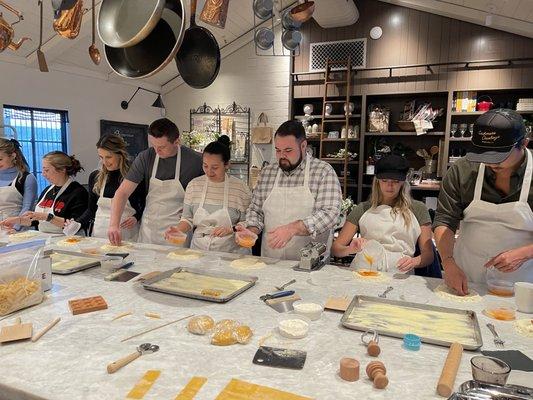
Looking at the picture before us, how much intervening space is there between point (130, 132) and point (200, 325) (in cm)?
621

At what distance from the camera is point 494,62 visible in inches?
201

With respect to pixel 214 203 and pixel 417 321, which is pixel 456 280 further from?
pixel 214 203

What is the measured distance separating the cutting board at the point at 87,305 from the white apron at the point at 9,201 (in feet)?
7.96

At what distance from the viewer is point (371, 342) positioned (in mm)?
1150

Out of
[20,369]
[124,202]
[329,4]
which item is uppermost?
[329,4]

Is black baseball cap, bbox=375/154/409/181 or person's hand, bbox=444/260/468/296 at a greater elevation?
black baseball cap, bbox=375/154/409/181

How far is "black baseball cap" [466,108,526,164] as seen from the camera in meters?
1.62

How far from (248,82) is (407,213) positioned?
16.5ft

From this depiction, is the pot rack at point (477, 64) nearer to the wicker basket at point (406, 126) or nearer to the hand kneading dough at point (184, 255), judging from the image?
the wicker basket at point (406, 126)

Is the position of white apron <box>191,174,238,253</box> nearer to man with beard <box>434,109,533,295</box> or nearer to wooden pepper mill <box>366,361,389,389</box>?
man with beard <box>434,109,533,295</box>

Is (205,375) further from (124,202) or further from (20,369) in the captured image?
(124,202)

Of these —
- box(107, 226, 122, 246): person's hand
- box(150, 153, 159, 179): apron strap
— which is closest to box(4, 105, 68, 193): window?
box(150, 153, 159, 179): apron strap

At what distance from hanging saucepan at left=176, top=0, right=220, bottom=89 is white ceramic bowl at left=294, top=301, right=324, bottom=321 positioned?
112cm

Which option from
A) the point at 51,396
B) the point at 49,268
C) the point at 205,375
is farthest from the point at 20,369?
the point at 49,268
